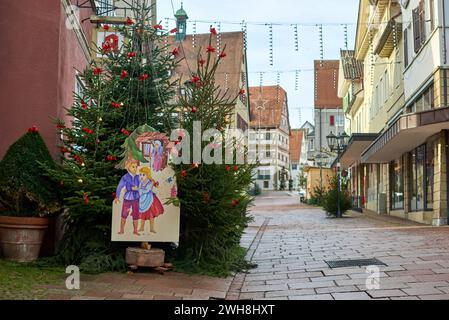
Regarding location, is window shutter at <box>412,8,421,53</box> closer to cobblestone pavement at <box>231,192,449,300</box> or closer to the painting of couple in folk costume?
cobblestone pavement at <box>231,192,449,300</box>

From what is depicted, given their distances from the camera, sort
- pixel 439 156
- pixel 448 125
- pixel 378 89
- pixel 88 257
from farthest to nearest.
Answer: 1. pixel 378 89
2. pixel 439 156
3. pixel 448 125
4. pixel 88 257

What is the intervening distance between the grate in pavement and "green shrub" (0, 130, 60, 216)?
171 inches

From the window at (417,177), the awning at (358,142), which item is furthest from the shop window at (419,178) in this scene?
the awning at (358,142)

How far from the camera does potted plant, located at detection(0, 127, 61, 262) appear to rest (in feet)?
26.7

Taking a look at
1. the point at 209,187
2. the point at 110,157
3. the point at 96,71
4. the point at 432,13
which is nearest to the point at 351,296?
the point at 209,187

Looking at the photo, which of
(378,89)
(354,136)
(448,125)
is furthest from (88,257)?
(378,89)

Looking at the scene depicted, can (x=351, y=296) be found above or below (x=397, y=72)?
below

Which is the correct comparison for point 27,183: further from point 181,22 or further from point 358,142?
point 358,142

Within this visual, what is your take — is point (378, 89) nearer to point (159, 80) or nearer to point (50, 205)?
point (159, 80)

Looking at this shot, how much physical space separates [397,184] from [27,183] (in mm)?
20507

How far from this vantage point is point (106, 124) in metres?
9.06

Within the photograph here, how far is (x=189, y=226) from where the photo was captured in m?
8.75
